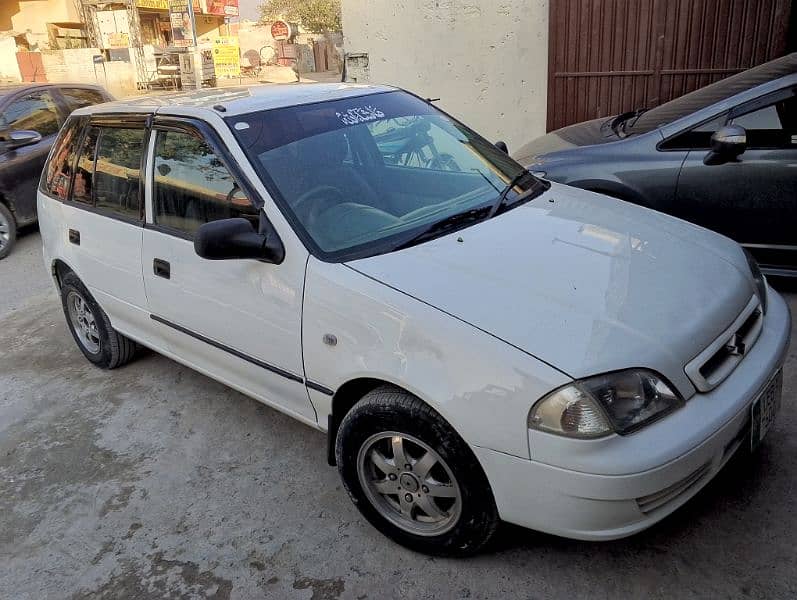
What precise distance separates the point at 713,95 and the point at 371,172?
2928 millimetres

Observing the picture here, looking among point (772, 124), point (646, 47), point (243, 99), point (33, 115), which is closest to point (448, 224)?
point (243, 99)

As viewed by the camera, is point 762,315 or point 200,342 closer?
point 762,315

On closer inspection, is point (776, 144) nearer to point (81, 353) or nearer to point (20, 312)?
point (81, 353)

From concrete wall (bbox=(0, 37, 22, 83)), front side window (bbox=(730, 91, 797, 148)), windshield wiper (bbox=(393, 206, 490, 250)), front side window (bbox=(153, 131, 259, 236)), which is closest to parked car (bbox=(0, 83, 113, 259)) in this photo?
front side window (bbox=(153, 131, 259, 236))

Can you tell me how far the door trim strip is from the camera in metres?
2.91

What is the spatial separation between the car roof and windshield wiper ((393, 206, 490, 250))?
96 centimetres

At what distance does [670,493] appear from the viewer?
7.29 ft

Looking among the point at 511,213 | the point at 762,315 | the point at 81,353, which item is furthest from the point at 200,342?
the point at 762,315

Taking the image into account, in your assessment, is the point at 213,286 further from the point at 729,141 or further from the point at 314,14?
the point at 314,14

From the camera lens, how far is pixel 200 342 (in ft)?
11.1

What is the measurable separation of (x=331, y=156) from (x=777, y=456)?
7.72ft

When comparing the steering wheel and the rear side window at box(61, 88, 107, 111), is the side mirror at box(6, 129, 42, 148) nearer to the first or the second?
the rear side window at box(61, 88, 107, 111)

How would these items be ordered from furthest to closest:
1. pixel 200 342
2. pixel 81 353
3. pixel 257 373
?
pixel 81 353
pixel 200 342
pixel 257 373

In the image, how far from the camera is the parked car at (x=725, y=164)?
14.1 feet
